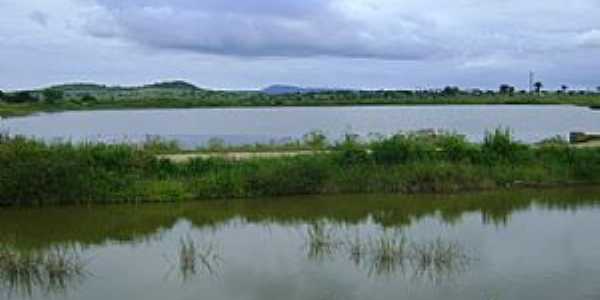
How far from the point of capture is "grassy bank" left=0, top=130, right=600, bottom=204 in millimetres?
20269

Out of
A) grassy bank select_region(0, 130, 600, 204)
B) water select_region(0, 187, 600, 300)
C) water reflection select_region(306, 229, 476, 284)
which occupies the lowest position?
water select_region(0, 187, 600, 300)

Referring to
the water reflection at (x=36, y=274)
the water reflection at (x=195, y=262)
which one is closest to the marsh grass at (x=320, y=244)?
the water reflection at (x=195, y=262)

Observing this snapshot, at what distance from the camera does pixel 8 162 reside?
794 inches

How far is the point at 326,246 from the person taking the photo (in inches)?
583

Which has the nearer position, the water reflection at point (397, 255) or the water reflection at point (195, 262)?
the water reflection at point (397, 255)

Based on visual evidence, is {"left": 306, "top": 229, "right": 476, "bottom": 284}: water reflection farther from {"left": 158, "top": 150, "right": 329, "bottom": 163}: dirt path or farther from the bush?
{"left": 158, "top": 150, "right": 329, "bottom": 163}: dirt path

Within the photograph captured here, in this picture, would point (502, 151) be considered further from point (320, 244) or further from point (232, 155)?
point (320, 244)

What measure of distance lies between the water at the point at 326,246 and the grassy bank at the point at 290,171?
0.64 meters

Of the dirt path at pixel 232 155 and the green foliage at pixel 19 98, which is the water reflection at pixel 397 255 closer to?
the dirt path at pixel 232 155

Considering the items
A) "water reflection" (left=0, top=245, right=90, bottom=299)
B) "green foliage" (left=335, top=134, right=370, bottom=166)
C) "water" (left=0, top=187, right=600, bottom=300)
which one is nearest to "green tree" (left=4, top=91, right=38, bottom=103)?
"green foliage" (left=335, top=134, right=370, bottom=166)

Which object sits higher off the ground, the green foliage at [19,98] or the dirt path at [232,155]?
the green foliage at [19,98]

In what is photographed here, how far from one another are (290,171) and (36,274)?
9630 mm

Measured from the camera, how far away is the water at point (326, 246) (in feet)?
39.6

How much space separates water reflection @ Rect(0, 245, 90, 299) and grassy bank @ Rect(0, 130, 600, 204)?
6840mm
